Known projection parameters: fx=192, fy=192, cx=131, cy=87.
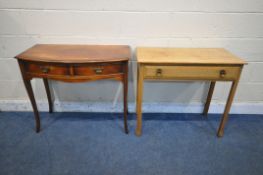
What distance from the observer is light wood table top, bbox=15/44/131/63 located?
141 cm

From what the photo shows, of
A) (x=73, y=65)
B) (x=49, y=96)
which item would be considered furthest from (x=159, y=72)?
(x=49, y=96)

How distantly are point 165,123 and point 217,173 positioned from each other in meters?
0.67

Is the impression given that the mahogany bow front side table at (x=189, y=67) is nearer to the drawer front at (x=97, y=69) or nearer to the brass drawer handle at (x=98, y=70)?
the drawer front at (x=97, y=69)

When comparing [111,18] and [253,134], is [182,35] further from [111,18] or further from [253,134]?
[253,134]

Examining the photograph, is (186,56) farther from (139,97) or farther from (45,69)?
(45,69)

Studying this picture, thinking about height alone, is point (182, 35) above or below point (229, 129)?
above

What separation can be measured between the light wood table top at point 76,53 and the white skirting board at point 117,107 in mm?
656

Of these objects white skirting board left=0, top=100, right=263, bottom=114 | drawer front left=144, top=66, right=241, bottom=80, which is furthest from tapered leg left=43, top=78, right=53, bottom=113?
drawer front left=144, top=66, right=241, bottom=80

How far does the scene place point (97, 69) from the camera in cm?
145

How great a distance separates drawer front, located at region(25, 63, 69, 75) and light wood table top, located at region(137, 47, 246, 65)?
22.3 inches

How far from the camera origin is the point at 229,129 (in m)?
1.93

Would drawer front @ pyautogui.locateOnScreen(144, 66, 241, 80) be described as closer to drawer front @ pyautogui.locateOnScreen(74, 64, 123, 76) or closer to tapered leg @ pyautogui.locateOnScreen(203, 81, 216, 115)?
drawer front @ pyautogui.locateOnScreen(74, 64, 123, 76)

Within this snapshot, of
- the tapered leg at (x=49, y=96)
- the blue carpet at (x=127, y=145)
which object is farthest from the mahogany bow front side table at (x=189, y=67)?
the tapered leg at (x=49, y=96)

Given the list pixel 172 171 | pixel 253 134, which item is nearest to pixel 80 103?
pixel 172 171
